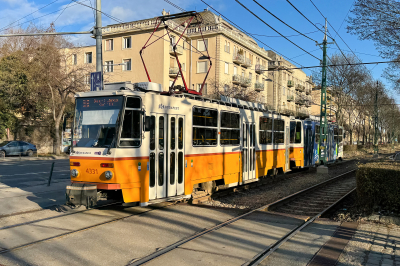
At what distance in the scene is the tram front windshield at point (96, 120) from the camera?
868 cm

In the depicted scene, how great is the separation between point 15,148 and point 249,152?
24.4 metres

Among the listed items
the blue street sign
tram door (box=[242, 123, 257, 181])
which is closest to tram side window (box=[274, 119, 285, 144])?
tram door (box=[242, 123, 257, 181])

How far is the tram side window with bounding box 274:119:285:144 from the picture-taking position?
1670 cm

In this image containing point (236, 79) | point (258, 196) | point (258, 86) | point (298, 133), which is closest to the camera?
point (258, 196)

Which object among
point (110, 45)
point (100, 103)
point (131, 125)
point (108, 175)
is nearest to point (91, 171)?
point (108, 175)

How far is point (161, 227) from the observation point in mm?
8141

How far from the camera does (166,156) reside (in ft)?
31.8

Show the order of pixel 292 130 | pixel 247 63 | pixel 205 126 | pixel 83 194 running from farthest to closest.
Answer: pixel 247 63 < pixel 292 130 < pixel 205 126 < pixel 83 194

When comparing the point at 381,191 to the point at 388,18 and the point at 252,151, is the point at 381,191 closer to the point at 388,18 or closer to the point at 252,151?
the point at 252,151

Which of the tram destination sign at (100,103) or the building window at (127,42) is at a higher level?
the building window at (127,42)

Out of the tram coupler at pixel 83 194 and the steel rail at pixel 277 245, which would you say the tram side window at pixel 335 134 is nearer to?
the steel rail at pixel 277 245

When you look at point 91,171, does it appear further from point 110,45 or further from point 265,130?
point 110,45

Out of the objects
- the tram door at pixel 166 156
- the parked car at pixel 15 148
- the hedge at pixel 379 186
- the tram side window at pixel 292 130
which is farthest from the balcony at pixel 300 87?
the tram door at pixel 166 156

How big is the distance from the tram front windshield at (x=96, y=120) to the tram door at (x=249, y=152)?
6.20m
